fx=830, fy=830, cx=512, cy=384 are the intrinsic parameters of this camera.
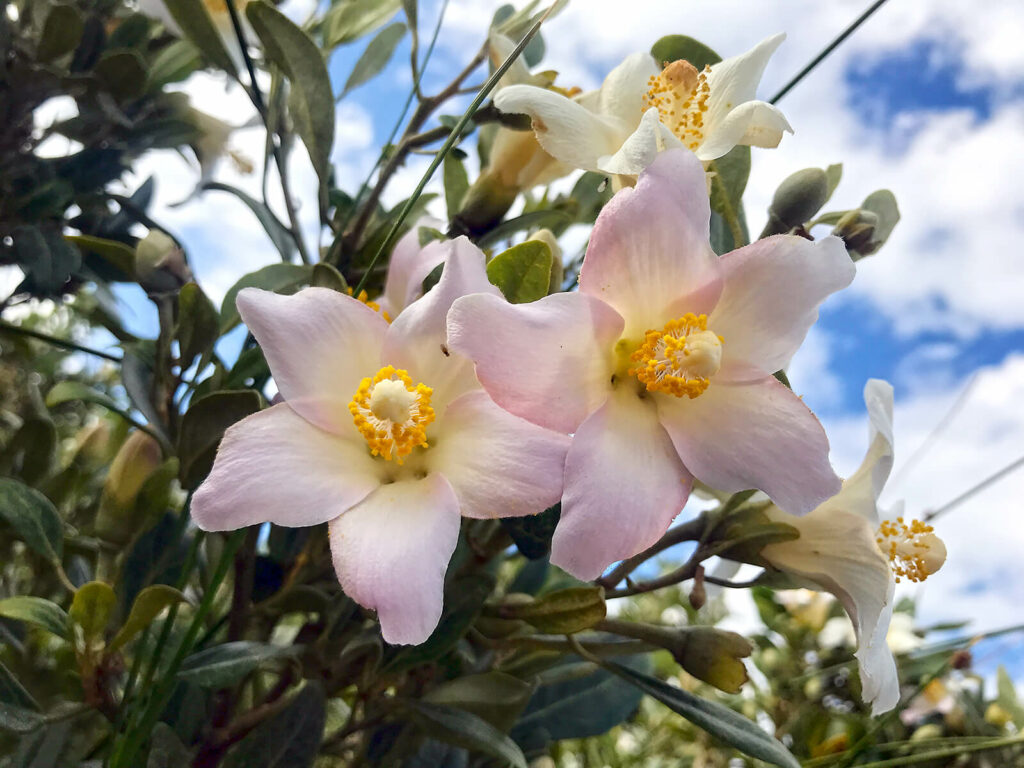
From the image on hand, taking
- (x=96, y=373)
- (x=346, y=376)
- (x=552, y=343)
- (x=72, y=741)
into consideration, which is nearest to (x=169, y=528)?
(x=72, y=741)

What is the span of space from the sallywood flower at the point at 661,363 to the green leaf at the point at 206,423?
215mm

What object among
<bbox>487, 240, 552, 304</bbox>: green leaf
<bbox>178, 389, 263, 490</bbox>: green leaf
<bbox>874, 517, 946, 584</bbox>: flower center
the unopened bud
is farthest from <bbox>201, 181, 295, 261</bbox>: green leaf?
<bbox>874, 517, 946, 584</bbox>: flower center

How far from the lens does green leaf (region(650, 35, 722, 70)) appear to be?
0.60m

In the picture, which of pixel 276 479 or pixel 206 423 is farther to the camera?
pixel 206 423

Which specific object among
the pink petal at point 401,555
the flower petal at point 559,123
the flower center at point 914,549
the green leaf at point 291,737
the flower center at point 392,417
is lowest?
the green leaf at point 291,737

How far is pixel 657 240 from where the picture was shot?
1.43 feet

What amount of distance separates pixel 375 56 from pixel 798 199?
50 cm

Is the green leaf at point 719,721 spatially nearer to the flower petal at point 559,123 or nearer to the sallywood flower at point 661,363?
the sallywood flower at point 661,363

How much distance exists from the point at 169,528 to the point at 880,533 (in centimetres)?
54

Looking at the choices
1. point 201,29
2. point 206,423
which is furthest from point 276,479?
point 201,29

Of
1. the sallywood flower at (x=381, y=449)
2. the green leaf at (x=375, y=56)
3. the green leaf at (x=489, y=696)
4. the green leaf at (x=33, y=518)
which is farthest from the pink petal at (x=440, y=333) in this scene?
the green leaf at (x=375, y=56)

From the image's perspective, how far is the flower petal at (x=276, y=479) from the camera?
413 millimetres

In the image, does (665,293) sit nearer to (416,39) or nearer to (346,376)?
(346,376)

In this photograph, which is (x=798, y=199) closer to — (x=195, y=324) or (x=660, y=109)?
(x=660, y=109)
